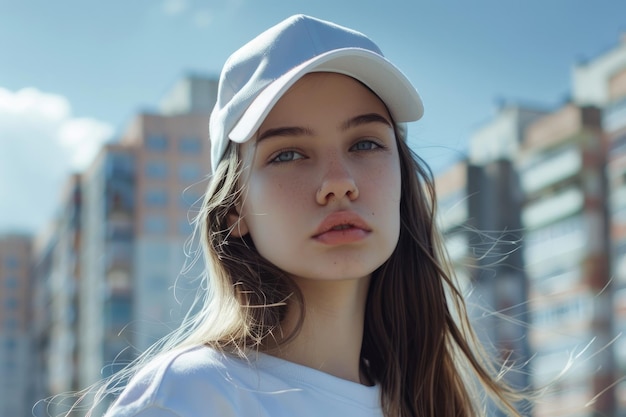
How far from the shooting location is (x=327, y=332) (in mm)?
763

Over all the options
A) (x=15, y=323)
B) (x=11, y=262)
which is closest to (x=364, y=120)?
(x=11, y=262)

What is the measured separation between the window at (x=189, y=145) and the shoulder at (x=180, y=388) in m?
21.8

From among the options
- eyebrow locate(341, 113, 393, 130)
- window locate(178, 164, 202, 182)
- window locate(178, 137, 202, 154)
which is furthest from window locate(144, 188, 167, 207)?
eyebrow locate(341, 113, 393, 130)

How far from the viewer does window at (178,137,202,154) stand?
22234mm

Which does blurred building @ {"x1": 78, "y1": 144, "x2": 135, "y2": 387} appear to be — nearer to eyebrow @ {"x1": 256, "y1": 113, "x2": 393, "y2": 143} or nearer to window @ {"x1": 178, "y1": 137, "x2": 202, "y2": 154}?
window @ {"x1": 178, "y1": 137, "x2": 202, "y2": 154}

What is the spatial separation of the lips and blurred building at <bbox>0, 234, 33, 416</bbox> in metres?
32.3

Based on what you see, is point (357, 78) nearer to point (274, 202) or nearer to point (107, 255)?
point (274, 202)

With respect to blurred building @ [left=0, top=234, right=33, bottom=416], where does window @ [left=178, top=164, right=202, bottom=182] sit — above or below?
above

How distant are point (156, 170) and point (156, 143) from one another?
2.13 feet

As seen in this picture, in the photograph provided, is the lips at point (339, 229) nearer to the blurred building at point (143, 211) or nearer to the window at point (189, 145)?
the blurred building at point (143, 211)

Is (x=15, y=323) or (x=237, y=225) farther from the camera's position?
(x=15, y=323)

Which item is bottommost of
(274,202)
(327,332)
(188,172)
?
(327,332)

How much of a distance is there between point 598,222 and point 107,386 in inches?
611

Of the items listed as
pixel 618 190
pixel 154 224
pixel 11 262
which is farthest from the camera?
pixel 11 262
